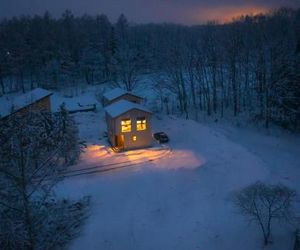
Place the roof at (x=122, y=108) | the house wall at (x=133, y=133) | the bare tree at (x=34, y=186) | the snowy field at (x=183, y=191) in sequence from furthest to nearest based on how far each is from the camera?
the house wall at (x=133, y=133)
the roof at (x=122, y=108)
the snowy field at (x=183, y=191)
the bare tree at (x=34, y=186)

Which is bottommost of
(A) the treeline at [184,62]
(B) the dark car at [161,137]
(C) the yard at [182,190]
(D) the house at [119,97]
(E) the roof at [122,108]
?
(C) the yard at [182,190]

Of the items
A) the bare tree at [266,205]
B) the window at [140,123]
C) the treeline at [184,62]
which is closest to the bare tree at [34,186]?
the window at [140,123]

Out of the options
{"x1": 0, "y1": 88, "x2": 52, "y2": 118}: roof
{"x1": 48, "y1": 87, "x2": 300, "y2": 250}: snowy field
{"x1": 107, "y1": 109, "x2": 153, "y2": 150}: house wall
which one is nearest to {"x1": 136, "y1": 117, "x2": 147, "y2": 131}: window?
{"x1": 107, "y1": 109, "x2": 153, "y2": 150}: house wall

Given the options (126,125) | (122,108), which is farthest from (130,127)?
(122,108)

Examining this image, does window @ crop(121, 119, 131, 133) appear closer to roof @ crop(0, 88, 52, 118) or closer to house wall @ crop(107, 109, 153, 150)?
house wall @ crop(107, 109, 153, 150)

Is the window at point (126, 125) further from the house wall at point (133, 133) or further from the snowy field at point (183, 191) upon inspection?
the snowy field at point (183, 191)

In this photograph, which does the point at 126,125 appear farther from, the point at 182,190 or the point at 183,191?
the point at 183,191

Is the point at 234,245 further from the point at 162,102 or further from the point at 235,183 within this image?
the point at 162,102
